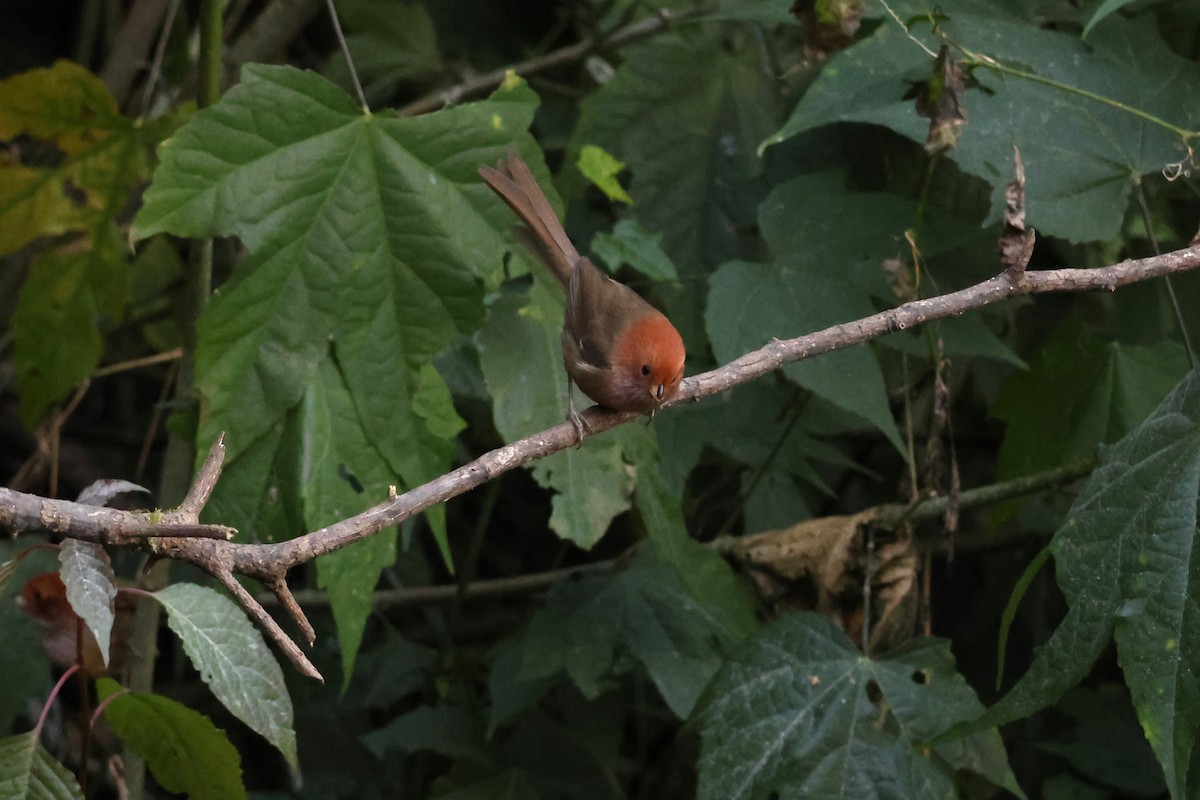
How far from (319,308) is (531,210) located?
411mm

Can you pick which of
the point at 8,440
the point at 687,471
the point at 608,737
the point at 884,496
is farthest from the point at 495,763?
the point at 8,440

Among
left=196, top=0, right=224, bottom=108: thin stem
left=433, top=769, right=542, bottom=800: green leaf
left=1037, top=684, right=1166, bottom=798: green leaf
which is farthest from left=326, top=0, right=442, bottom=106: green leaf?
left=1037, top=684, right=1166, bottom=798: green leaf

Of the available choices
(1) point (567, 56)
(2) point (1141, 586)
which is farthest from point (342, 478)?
(1) point (567, 56)

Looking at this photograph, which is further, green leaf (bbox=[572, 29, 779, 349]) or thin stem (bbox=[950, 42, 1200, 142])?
green leaf (bbox=[572, 29, 779, 349])

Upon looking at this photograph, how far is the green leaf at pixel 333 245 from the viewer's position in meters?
1.98

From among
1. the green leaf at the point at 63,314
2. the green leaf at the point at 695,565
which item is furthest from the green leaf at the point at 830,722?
the green leaf at the point at 63,314

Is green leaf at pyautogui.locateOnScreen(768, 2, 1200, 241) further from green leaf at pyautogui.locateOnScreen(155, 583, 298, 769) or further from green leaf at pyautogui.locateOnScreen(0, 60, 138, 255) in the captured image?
green leaf at pyautogui.locateOnScreen(0, 60, 138, 255)

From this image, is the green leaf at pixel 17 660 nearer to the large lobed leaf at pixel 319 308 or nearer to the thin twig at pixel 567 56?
the large lobed leaf at pixel 319 308

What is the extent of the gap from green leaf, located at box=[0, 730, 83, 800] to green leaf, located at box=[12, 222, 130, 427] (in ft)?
3.50

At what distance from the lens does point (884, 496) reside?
3.58 meters

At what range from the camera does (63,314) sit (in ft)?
8.50

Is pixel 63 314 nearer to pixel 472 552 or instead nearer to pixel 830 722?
pixel 472 552

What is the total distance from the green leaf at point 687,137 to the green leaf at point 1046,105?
1.94ft

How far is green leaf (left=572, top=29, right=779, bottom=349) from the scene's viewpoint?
112 inches
